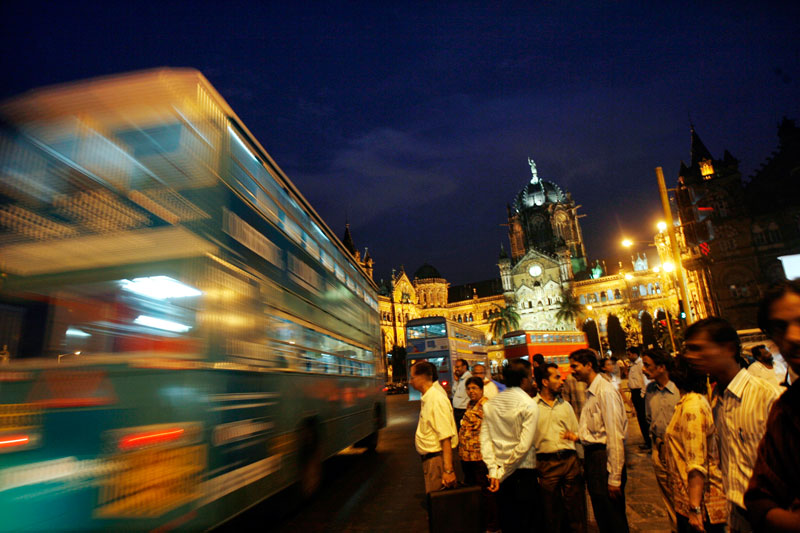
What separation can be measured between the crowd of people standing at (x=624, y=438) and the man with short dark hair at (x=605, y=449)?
0.01 m

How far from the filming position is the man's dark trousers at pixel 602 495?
14.3 ft

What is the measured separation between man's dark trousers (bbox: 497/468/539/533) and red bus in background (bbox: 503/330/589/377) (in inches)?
896

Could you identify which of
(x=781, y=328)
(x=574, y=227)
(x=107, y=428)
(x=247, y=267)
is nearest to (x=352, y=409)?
(x=247, y=267)

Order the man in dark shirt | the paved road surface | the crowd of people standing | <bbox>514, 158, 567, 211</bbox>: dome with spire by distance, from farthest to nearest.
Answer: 1. <bbox>514, 158, 567, 211</bbox>: dome with spire
2. the paved road surface
3. the crowd of people standing
4. the man in dark shirt

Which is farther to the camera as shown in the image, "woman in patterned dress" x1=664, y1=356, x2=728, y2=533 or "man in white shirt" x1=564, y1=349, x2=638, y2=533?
"man in white shirt" x1=564, y1=349, x2=638, y2=533

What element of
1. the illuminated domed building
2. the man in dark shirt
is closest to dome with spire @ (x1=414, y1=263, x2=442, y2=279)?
the illuminated domed building

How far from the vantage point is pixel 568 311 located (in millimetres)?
73250

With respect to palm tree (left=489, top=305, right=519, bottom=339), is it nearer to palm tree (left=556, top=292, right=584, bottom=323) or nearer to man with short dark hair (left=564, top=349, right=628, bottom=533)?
palm tree (left=556, top=292, right=584, bottom=323)

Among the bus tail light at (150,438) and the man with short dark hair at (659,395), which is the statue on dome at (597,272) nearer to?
the man with short dark hair at (659,395)

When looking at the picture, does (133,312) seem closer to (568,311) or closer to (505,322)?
(505,322)

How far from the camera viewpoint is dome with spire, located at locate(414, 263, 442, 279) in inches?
3696

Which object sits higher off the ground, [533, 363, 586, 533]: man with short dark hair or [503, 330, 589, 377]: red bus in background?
[503, 330, 589, 377]: red bus in background

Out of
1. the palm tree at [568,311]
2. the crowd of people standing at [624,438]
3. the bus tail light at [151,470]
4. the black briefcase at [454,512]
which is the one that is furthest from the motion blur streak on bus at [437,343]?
the palm tree at [568,311]

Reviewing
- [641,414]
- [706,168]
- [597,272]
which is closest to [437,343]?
[641,414]
